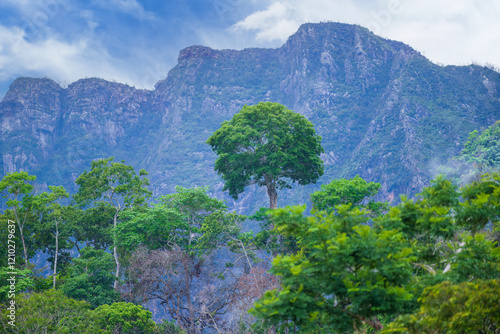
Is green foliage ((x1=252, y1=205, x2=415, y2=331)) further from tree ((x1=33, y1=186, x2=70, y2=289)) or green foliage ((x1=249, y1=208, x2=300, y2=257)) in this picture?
tree ((x1=33, y1=186, x2=70, y2=289))

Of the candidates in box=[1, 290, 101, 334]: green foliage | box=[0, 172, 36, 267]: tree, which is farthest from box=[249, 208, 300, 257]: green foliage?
box=[0, 172, 36, 267]: tree

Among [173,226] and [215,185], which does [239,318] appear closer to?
[173,226]

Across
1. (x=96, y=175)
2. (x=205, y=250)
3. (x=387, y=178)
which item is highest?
(x=387, y=178)

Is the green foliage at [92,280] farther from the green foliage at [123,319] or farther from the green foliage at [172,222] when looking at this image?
the green foliage at [123,319]

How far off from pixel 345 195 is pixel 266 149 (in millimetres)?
4296

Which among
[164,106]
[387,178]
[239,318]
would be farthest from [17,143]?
[239,318]

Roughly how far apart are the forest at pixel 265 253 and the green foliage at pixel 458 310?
0.02m

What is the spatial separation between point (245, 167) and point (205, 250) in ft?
14.4

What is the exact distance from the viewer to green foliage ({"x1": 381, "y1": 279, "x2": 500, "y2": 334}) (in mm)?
6023

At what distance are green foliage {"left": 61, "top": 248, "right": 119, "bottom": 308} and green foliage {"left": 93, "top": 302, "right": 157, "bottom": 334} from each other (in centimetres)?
259

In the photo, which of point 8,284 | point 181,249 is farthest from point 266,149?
point 8,284

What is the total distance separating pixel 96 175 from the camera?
25031 mm

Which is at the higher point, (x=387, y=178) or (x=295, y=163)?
(x=387, y=178)

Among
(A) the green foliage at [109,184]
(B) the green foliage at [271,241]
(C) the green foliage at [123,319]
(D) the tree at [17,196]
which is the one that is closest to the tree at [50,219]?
(D) the tree at [17,196]
